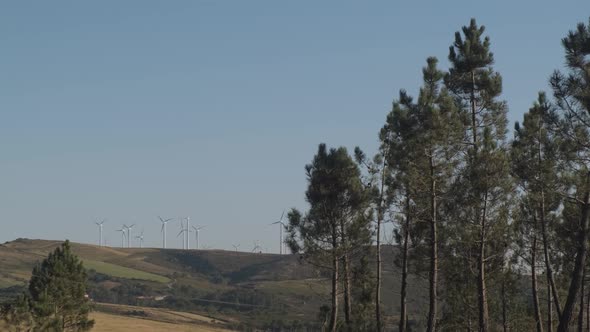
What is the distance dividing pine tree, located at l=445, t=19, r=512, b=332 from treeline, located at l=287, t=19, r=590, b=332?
63mm

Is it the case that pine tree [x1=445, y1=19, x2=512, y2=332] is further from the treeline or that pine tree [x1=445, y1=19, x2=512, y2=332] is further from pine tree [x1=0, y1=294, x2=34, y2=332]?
pine tree [x1=0, y1=294, x2=34, y2=332]

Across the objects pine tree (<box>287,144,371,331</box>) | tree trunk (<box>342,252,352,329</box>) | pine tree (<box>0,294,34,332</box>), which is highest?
pine tree (<box>287,144,371,331</box>)

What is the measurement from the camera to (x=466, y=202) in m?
42.2

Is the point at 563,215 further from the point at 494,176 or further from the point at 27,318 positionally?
the point at 27,318

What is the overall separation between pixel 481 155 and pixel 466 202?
2.75 m

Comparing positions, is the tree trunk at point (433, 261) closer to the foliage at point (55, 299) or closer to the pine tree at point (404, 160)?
the pine tree at point (404, 160)

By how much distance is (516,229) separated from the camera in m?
49.8

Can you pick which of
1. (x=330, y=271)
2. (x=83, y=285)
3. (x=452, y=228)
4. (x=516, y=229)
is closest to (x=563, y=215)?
(x=516, y=229)

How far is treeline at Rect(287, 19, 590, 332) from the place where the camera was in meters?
36.3

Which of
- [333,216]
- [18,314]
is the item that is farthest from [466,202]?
[18,314]

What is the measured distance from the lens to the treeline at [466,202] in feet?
119

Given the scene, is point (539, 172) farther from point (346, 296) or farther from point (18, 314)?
point (18, 314)

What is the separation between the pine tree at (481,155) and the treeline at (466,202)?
0.21 feet

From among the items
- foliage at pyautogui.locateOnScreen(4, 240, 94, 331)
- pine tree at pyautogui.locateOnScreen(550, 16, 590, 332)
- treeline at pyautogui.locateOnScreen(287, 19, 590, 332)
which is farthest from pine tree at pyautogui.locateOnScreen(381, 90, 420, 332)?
foliage at pyautogui.locateOnScreen(4, 240, 94, 331)
